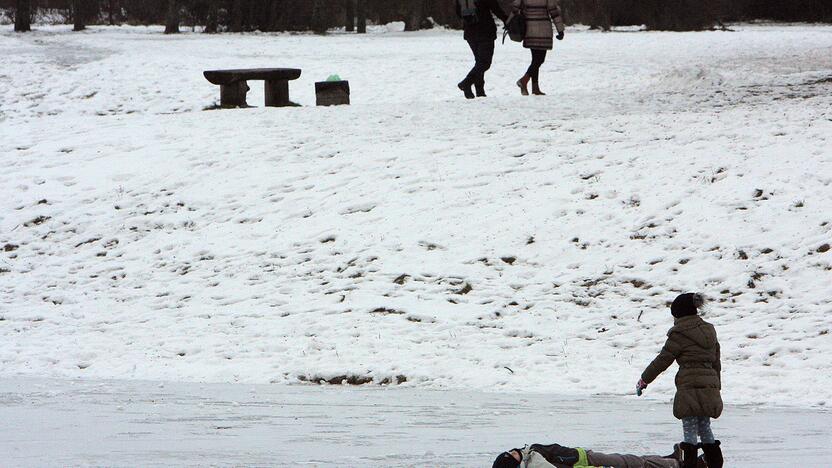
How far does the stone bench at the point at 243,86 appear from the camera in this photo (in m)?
19.9

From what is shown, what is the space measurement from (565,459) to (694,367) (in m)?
1.04

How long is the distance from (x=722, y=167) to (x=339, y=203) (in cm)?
439

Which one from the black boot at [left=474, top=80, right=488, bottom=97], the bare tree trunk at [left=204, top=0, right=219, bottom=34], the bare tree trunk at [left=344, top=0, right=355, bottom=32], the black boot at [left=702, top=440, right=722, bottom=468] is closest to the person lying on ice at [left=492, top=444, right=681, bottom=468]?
the black boot at [left=702, top=440, right=722, bottom=468]

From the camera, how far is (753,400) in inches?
304

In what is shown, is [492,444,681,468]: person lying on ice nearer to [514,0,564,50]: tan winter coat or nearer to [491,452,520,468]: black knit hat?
[491,452,520,468]: black knit hat

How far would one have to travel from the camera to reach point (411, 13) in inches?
1895

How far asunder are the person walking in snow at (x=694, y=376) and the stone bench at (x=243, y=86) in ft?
49.0

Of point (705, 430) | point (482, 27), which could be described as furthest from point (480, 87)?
point (705, 430)

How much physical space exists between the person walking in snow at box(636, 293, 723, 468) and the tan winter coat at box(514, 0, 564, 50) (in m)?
11.5

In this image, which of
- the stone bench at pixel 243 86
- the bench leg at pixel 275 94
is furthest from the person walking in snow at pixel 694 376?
the bench leg at pixel 275 94

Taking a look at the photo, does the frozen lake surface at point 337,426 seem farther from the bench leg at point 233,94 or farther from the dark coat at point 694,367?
the bench leg at point 233,94

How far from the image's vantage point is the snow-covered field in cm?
909

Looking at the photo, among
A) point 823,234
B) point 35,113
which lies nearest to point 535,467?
point 823,234

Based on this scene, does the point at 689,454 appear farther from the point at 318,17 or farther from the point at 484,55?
the point at 318,17
